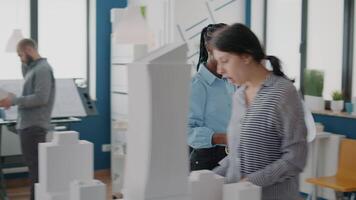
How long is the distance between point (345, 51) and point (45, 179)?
443cm

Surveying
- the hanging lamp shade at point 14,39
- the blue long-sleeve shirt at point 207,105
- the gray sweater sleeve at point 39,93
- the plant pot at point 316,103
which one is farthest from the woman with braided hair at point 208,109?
the hanging lamp shade at point 14,39

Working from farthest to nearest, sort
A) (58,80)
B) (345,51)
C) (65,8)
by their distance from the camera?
1. (65,8)
2. (58,80)
3. (345,51)

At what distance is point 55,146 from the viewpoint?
100cm

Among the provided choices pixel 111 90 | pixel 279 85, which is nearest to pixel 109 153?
pixel 111 90

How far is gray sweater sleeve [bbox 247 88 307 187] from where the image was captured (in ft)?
4.39

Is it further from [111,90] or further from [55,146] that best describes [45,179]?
[111,90]

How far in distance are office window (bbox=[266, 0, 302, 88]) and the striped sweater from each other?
405 centimetres

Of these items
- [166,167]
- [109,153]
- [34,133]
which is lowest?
[109,153]

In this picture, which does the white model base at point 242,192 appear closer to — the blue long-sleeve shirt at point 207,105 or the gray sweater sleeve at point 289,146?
the gray sweater sleeve at point 289,146

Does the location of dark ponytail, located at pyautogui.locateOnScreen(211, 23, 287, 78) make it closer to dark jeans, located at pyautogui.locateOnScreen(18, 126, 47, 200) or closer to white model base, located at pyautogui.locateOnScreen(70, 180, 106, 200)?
white model base, located at pyautogui.locateOnScreen(70, 180, 106, 200)

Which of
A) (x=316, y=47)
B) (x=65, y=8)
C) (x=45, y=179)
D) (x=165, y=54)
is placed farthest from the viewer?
(x=65, y=8)

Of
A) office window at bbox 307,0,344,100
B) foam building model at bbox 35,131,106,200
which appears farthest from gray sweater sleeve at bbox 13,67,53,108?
foam building model at bbox 35,131,106,200

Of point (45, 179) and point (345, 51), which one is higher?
point (345, 51)

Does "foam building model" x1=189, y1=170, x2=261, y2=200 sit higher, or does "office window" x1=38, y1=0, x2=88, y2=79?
"office window" x1=38, y1=0, x2=88, y2=79
